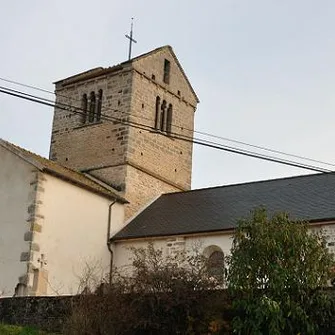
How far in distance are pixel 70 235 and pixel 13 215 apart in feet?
6.64

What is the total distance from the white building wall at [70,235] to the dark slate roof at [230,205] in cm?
99

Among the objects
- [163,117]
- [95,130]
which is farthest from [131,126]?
[163,117]

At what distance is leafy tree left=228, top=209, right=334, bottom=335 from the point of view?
12.6 meters

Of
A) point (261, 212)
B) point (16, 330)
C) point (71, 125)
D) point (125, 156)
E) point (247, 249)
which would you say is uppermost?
point (71, 125)

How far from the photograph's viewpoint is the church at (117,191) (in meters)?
20.9

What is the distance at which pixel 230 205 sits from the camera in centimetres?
2336

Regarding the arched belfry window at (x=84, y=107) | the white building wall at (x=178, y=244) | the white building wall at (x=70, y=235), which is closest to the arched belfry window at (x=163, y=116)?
the arched belfry window at (x=84, y=107)

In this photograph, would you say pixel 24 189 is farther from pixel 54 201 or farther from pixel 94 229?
pixel 94 229

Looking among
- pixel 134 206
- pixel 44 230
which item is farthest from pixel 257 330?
pixel 134 206

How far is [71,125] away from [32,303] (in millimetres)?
13739

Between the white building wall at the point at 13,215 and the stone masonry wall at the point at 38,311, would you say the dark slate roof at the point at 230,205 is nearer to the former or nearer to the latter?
the white building wall at the point at 13,215

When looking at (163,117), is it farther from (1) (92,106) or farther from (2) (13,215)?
(2) (13,215)

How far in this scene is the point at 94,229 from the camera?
23.0 meters

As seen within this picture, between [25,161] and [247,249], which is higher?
[25,161]
